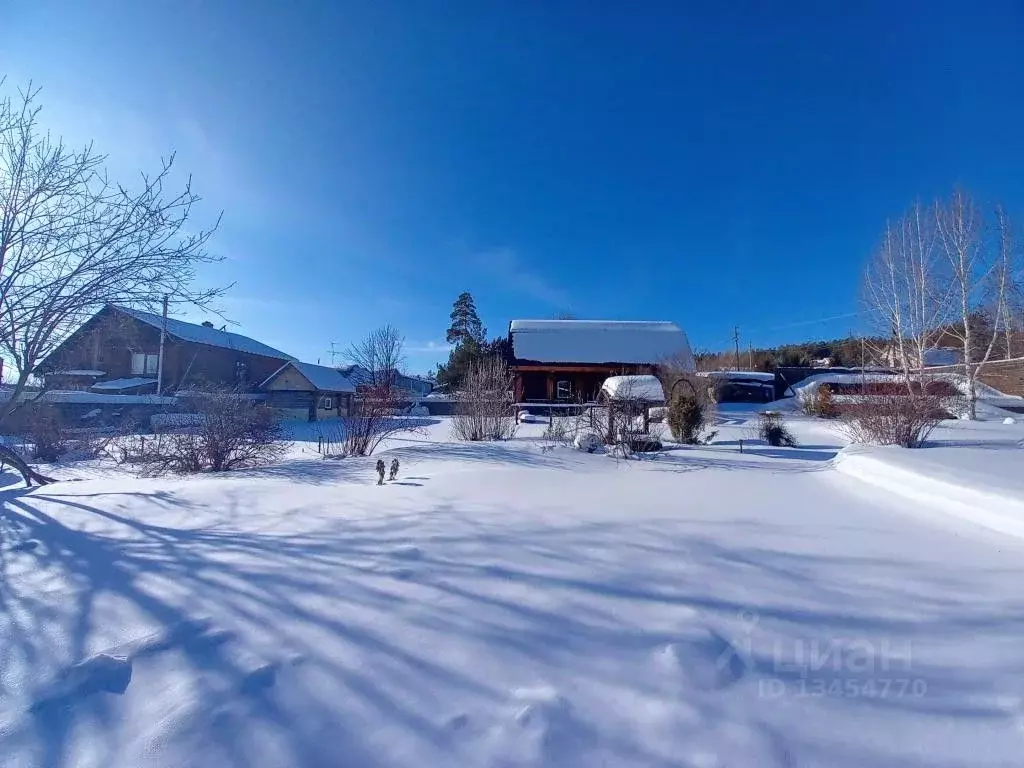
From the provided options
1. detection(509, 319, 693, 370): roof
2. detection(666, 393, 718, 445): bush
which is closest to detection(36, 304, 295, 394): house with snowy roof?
detection(509, 319, 693, 370): roof

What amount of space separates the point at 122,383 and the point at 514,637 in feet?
112

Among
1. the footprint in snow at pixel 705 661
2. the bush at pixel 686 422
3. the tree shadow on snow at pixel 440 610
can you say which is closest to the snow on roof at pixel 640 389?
the bush at pixel 686 422

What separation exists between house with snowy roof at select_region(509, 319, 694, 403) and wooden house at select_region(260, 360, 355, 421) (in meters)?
11.3

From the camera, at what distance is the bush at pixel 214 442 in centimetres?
943

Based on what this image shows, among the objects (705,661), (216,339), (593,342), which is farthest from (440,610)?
(216,339)

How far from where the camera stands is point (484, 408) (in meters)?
13.5

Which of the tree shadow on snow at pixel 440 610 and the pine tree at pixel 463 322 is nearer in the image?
the tree shadow on snow at pixel 440 610

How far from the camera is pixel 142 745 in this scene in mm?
1606

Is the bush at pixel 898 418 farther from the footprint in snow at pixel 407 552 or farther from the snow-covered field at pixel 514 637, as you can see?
the footprint in snow at pixel 407 552

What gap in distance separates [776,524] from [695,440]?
815cm

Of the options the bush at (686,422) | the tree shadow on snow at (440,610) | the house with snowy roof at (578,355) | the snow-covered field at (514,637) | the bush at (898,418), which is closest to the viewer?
the snow-covered field at (514,637)

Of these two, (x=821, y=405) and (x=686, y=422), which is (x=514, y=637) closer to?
(x=686, y=422)

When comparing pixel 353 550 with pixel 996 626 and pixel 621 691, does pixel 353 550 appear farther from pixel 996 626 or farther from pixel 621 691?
pixel 996 626

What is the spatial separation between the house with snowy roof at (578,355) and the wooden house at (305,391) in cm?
1128
